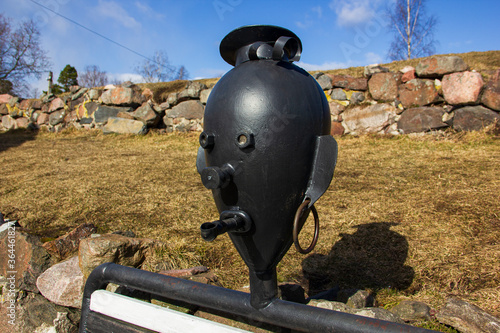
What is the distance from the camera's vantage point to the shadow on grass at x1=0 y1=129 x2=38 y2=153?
760 cm

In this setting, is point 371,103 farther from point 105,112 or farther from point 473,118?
point 105,112

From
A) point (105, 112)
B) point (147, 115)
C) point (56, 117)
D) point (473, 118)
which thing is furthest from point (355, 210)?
point (56, 117)

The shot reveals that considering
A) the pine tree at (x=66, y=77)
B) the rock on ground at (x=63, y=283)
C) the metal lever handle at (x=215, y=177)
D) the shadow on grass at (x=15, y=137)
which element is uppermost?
the pine tree at (x=66, y=77)

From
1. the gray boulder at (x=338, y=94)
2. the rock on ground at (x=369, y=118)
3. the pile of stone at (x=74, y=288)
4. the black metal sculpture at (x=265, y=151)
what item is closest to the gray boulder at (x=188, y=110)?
the gray boulder at (x=338, y=94)

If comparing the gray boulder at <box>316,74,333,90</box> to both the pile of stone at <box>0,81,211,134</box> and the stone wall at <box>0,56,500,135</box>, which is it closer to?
the stone wall at <box>0,56,500,135</box>

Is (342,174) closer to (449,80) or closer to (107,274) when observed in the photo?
(449,80)

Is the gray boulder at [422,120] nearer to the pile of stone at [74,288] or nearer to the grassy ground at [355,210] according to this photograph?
the grassy ground at [355,210]

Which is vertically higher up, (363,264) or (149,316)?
(149,316)

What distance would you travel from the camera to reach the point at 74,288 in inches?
80.5

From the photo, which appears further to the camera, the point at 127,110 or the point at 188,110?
the point at 127,110

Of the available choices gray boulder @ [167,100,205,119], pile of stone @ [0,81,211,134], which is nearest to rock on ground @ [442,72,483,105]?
pile of stone @ [0,81,211,134]

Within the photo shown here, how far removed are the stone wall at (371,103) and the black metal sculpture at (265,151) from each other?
204 inches

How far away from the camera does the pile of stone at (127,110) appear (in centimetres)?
757

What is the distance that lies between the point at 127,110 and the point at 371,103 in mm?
5040
